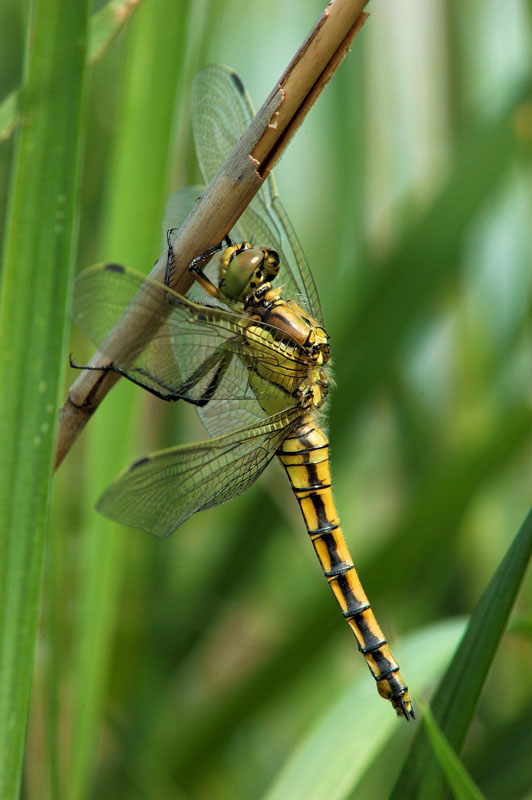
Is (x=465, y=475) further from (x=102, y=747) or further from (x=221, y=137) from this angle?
(x=102, y=747)

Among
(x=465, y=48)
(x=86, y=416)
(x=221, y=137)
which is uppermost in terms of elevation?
(x=465, y=48)

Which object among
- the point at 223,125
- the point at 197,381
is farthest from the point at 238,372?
the point at 223,125

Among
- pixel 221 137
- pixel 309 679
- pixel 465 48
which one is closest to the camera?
pixel 221 137

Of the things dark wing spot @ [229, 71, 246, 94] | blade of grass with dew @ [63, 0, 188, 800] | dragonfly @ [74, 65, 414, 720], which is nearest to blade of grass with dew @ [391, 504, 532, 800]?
dragonfly @ [74, 65, 414, 720]

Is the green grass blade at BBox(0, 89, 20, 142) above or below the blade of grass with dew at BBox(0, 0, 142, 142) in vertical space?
Result: below

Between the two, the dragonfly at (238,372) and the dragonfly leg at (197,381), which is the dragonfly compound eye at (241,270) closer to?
the dragonfly at (238,372)

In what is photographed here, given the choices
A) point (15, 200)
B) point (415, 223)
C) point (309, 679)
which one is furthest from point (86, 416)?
point (309, 679)

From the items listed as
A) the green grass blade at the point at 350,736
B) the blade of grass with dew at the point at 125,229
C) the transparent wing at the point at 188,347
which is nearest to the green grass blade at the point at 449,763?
the green grass blade at the point at 350,736

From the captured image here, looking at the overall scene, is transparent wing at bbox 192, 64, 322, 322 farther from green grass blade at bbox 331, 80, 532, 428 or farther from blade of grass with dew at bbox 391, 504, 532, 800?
blade of grass with dew at bbox 391, 504, 532, 800
